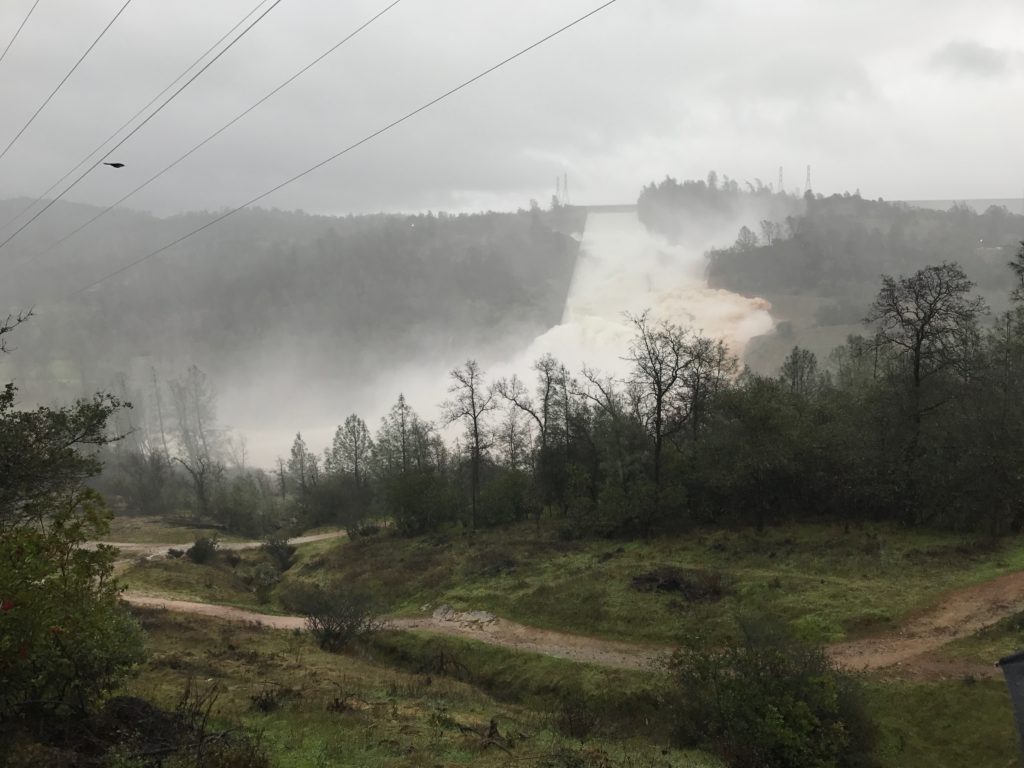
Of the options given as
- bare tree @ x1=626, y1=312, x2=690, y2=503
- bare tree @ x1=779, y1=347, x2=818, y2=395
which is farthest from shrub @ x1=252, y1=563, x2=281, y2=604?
bare tree @ x1=779, y1=347, x2=818, y2=395

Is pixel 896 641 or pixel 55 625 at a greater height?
pixel 55 625

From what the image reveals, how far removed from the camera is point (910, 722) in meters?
16.7

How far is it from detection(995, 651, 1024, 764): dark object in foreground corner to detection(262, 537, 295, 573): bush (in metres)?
52.3

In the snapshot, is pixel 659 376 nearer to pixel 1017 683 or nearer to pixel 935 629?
pixel 935 629

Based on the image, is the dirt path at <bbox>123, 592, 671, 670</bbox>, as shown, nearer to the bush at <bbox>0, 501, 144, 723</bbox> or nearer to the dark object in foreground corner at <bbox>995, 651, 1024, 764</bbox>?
the dark object in foreground corner at <bbox>995, 651, 1024, 764</bbox>

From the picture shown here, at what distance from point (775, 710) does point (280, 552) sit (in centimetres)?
5055

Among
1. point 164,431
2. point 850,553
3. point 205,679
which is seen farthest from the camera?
point 164,431

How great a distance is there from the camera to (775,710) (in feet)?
43.9

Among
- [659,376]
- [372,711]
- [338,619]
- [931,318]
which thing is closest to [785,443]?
[659,376]

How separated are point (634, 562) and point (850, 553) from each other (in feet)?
35.2

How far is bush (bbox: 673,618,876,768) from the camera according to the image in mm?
13547

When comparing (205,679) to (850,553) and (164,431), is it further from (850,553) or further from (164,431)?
(164,431)

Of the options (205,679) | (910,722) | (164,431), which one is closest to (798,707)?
(910,722)

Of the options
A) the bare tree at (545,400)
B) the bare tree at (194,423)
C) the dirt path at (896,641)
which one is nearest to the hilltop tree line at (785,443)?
the bare tree at (545,400)
